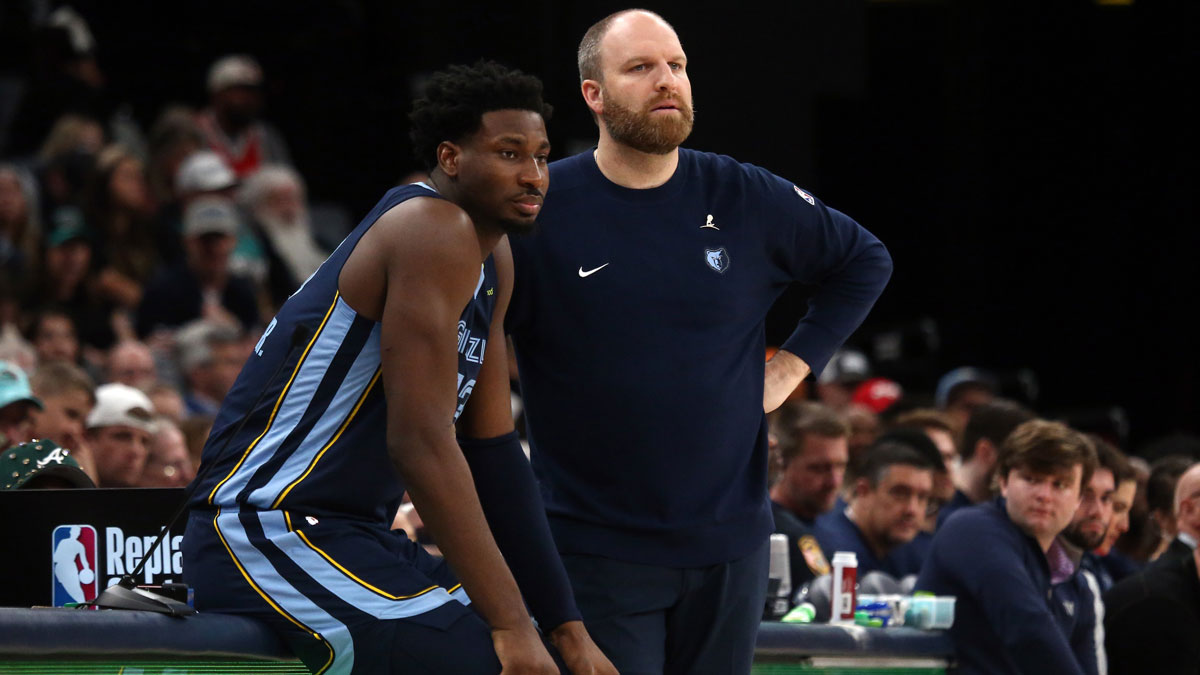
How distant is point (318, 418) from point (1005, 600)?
3121 millimetres

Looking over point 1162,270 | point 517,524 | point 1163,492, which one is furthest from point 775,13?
point 517,524

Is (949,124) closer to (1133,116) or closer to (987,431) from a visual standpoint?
(1133,116)

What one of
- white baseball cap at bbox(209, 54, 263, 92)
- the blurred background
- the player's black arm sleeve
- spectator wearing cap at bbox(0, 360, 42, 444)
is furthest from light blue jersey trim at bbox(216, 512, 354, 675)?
the blurred background

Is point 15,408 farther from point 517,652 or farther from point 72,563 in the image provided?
point 517,652

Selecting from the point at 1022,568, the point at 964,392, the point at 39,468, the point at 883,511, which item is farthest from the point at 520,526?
the point at 964,392

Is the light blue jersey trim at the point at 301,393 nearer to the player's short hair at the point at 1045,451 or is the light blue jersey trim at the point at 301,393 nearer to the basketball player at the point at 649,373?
the basketball player at the point at 649,373

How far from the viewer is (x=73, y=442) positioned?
628 cm

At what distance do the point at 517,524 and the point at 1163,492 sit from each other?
17.3 feet

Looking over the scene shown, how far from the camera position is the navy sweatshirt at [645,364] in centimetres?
371

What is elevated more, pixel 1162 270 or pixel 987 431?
pixel 1162 270

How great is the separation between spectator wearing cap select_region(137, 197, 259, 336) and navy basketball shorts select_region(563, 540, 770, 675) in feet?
18.8

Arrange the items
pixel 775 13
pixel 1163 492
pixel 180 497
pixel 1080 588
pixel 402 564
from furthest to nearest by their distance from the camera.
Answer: pixel 775 13
pixel 1163 492
pixel 1080 588
pixel 180 497
pixel 402 564

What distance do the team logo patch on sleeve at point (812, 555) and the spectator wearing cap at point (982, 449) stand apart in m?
1.39

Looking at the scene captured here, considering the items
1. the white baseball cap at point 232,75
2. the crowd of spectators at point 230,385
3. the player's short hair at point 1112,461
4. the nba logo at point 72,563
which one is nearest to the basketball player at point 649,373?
the nba logo at point 72,563
